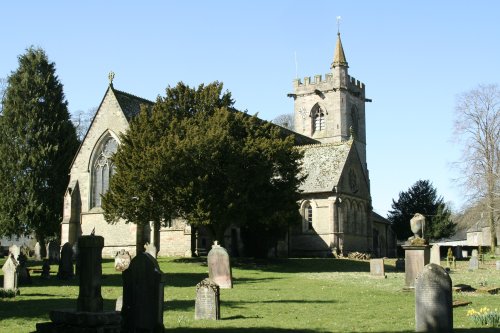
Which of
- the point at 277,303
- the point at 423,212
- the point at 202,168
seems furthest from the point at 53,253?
the point at 423,212

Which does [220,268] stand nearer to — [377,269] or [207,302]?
[207,302]

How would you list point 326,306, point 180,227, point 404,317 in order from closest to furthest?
point 404,317, point 326,306, point 180,227

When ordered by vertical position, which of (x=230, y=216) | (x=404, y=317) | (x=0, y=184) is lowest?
(x=404, y=317)

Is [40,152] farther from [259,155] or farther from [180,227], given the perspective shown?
[259,155]

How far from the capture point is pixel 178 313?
49.5 ft

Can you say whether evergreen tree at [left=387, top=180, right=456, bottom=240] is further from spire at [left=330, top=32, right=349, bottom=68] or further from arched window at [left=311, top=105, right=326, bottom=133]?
spire at [left=330, top=32, right=349, bottom=68]

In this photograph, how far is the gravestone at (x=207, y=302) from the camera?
553 inches

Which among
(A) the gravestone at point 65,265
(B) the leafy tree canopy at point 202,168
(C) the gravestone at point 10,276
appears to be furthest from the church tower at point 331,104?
(C) the gravestone at point 10,276

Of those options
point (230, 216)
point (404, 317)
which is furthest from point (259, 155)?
point (404, 317)

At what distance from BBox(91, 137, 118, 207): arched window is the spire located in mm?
32920

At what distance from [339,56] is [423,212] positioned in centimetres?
1912

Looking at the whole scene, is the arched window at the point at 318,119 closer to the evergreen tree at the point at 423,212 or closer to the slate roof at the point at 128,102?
the evergreen tree at the point at 423,212

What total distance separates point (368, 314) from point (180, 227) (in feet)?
89.3

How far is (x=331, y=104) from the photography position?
6962cm
